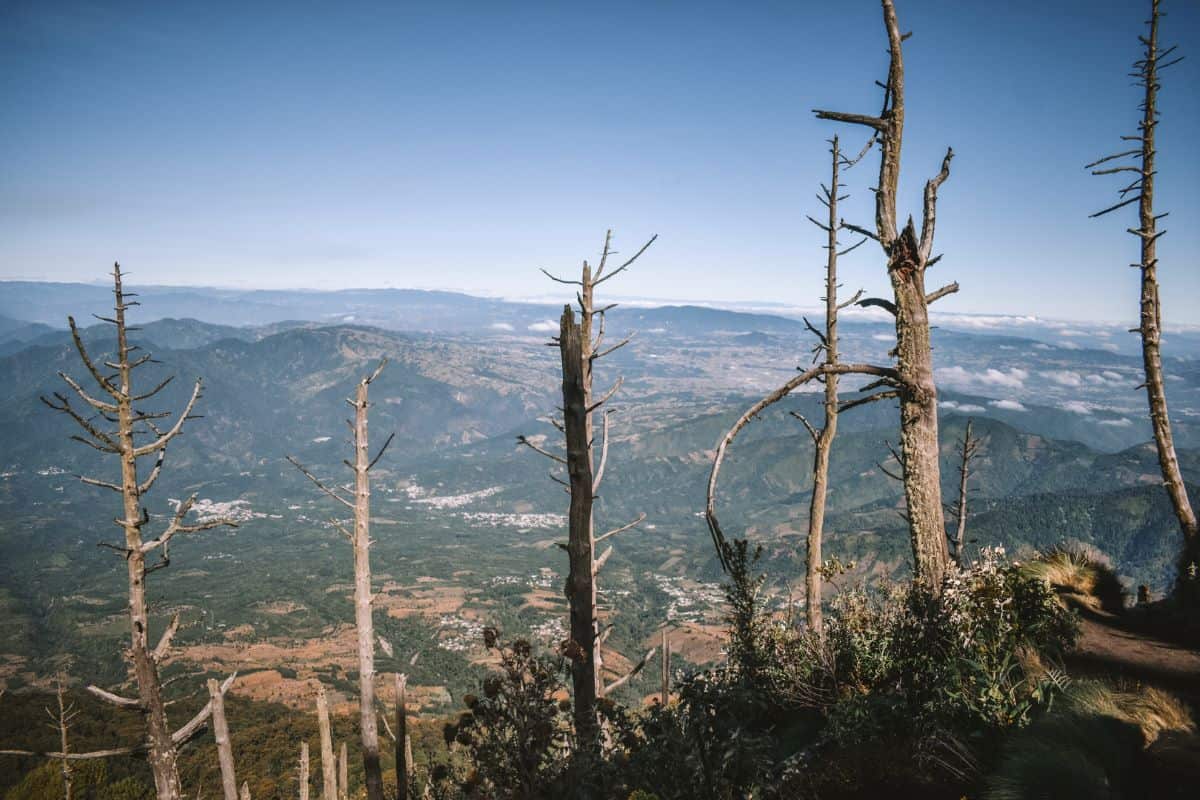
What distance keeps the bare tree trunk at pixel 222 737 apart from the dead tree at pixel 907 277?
13.6 m

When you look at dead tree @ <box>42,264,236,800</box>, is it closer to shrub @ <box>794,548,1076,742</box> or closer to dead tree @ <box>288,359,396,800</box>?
dead tree @ <box>288,359,396,800</box>

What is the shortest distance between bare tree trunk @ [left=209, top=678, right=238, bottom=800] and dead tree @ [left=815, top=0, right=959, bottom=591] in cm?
1363

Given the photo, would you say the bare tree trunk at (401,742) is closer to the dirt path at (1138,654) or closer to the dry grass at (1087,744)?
the dry grass at (1087,744)

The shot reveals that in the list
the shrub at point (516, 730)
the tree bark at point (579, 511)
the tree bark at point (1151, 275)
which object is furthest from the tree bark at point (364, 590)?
the tree bark at point (1151, 275)

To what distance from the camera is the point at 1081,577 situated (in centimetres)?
855

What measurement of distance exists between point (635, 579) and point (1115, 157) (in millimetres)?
184422

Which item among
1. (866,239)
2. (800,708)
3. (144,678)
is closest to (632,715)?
(800,708)

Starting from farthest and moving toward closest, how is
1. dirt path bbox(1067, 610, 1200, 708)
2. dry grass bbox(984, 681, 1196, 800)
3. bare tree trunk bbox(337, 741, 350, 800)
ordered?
1. bare tree trunk bbox(337, 741, 350, 800)
2. dirt path bbox(1067, 610, 1200, 708)
3. dry grass bbox(984, 681, 1196, 800)

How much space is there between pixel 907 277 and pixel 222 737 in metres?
16.2

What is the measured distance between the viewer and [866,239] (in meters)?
5.68

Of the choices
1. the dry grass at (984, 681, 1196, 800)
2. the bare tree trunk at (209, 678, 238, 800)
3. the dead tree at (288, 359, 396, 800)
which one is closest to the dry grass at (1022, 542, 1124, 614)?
the dry grass at (984, 681, 1196, 800)

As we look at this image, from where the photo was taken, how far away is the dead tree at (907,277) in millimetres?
5371

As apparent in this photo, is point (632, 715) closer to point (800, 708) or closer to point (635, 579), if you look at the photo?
point (800, 708)

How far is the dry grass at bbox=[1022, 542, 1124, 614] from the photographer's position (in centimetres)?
809
